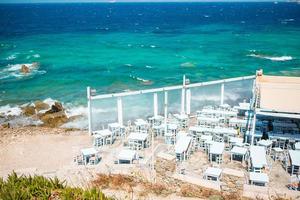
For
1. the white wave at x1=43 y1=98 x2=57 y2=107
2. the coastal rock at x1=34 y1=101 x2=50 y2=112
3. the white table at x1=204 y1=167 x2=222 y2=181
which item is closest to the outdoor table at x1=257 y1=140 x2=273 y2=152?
the white table at x1=204 y1=167 x2=222 y2=181

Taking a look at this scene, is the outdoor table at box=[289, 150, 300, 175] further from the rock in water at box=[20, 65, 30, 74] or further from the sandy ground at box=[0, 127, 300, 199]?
the rock in water at box=[20, 65, 30, 74]

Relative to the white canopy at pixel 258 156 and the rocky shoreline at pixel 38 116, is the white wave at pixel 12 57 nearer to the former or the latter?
the rocky shoreline at pixel 38 116

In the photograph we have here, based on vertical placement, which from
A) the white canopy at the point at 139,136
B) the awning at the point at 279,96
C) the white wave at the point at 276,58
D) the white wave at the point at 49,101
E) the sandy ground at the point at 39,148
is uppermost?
the awning at the point at 279,96

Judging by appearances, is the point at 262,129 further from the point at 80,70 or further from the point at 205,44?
the point at 205,44

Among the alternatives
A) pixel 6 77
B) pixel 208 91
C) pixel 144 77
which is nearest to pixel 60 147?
pixel 208 91

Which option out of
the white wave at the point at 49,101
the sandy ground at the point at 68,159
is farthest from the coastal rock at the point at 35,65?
the sandy ground at the point at 68,159

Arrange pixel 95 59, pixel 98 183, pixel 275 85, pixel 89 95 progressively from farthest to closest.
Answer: pixel 95 59
pixel 89 95
pixel 275 85
pixel 98 183
